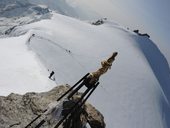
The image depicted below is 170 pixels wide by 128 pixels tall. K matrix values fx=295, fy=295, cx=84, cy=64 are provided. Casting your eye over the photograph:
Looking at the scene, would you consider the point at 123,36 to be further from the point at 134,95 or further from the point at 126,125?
the point at 126,125

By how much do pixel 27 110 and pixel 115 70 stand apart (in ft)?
183

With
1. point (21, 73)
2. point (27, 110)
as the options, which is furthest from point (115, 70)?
point (27, 110)

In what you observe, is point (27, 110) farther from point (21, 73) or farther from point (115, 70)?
point (115, 70)

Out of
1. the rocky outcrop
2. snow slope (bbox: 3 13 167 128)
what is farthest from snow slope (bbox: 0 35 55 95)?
the rocky outcrop

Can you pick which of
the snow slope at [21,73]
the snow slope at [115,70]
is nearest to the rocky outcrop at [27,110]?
the snow slope at [21,73]

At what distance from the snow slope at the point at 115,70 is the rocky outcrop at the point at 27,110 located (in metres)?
17.9

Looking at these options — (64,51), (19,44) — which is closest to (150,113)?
(64,51)

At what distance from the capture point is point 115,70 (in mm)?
69000

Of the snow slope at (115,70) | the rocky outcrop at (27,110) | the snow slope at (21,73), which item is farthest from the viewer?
the snow slope at (115,70)

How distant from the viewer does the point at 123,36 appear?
110562 millimetres

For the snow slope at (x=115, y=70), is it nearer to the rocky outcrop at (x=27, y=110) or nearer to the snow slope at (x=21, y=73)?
the snow slope at (x=21, y=73)

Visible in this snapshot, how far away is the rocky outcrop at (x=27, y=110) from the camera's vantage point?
12.9m

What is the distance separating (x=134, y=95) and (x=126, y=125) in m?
13.0

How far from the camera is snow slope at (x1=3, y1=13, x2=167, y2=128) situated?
164 ft
